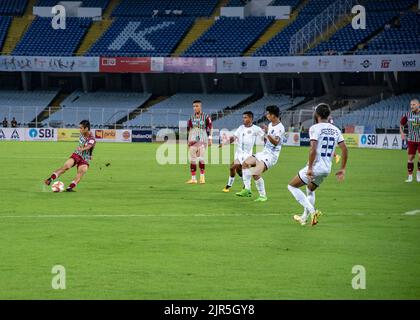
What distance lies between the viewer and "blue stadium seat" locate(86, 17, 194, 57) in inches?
3046

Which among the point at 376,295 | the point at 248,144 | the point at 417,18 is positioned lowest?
the point at 376,295

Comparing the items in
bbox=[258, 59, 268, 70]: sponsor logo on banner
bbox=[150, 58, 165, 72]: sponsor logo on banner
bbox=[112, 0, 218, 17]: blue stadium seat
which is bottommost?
bbox=[258, 59, 268, 70]: sponsor logo on banner

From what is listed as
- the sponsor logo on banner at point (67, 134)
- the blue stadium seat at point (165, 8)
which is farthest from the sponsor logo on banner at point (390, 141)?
the blue stadium seat at point (165, 8)

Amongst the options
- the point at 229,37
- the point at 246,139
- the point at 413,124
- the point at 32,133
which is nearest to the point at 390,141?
the point at 229,37

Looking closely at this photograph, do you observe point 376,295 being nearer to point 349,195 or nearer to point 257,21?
point 349,195

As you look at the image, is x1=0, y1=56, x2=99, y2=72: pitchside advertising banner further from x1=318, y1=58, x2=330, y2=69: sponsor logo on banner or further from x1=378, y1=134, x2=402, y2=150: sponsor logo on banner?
x1=378, y1=134, x2=402, y2=150: sponsor logo on banner

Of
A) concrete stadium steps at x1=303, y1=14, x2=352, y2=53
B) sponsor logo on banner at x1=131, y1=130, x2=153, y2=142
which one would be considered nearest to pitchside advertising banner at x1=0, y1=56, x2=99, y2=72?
sponsor logo on banner at x1=131, y1=130, x2=153, y2=142

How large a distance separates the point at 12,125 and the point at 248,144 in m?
49.2

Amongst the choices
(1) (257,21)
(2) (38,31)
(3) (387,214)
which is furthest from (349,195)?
(2) (38,31)

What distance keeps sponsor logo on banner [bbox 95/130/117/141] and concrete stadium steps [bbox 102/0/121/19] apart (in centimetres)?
1915

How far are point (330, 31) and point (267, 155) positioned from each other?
170 feet

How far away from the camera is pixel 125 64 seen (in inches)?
3019

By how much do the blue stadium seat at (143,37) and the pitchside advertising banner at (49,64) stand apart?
1128 mm

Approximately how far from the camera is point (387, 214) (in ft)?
64.2
